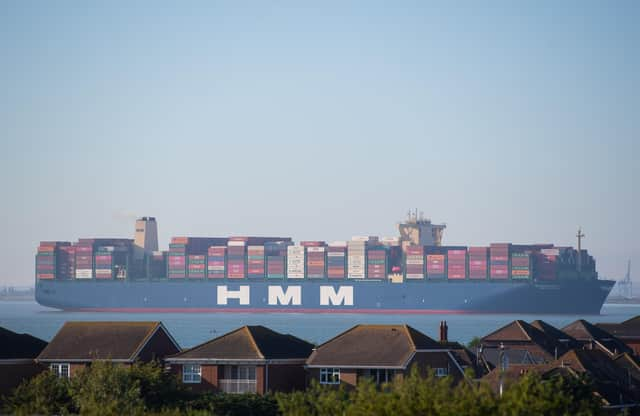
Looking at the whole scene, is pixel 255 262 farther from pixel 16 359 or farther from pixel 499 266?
pixel 16 359

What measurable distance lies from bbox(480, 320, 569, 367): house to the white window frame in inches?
721

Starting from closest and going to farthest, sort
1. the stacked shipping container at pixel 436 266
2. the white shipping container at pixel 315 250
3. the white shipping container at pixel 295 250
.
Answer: the stacked shipping container at pixel 436 266, the white shipping container at pixel 295 250, the white shipping container at pixel 315 250

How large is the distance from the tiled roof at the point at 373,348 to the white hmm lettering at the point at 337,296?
112068 millimetres

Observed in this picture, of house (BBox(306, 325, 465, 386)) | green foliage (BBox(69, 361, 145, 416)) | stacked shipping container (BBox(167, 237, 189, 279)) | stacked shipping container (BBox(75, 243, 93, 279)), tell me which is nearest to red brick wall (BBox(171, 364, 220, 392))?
house (BBox(306, 325, 465, 386))

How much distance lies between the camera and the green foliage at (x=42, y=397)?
117 feet

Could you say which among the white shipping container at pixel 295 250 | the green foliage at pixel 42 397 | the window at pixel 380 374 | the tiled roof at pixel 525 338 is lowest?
the green foliage at pixel 42 397

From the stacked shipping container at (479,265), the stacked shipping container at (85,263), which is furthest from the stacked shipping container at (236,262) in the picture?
the stacked shipping container at (479,265)

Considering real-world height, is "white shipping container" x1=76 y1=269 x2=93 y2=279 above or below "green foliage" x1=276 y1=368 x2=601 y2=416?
above

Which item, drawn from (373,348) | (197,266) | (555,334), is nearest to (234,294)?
(197,266)

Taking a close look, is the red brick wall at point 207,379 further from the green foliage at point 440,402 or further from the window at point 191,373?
the green foliage at point 440,402

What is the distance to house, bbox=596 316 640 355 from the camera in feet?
209

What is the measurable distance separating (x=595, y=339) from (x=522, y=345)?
5.18 metres

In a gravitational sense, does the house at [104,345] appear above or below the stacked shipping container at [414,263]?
below

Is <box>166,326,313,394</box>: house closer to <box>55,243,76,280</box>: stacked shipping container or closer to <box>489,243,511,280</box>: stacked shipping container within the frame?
<box>489,243,511,280</box>: stacked shipping container
